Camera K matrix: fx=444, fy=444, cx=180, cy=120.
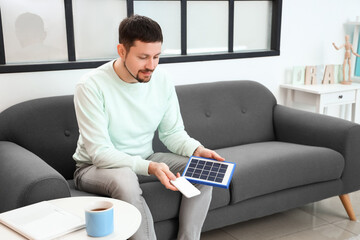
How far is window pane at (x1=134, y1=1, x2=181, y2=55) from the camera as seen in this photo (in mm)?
2781

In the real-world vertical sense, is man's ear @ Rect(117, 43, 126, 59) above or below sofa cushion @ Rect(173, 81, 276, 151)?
above

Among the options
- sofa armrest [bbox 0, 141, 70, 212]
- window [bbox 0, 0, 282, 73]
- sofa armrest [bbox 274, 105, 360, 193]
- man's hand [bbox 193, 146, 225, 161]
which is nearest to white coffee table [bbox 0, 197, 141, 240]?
sofa armrest [bbox 0, 141, 70, 212]

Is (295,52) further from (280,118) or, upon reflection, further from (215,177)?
(215,177)

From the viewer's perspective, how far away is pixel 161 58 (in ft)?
→ 9.35

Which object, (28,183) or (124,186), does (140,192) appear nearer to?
(124,186)

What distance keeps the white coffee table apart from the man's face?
0.65 m

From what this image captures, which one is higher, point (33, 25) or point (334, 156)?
point (33, 25)

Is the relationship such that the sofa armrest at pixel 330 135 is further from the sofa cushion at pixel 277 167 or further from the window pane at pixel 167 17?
the window pane at pixel 167 17

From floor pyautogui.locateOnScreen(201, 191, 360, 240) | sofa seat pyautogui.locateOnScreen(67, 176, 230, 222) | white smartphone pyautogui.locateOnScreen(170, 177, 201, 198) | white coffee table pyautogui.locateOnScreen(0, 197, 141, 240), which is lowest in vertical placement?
floor pyautogui.locateOnScreen(201, 191, 360, 240)

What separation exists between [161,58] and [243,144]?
2.51ft

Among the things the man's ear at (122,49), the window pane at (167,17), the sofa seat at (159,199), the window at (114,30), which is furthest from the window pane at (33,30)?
the sofa seat at (159,199)

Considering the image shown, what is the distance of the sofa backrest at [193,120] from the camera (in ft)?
7.45

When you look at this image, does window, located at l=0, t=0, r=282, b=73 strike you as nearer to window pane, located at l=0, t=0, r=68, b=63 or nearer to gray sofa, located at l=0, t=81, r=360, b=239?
window pane, located at l=0, t=0, r=68, b=63

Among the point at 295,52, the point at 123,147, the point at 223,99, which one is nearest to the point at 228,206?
the point at 123,147
